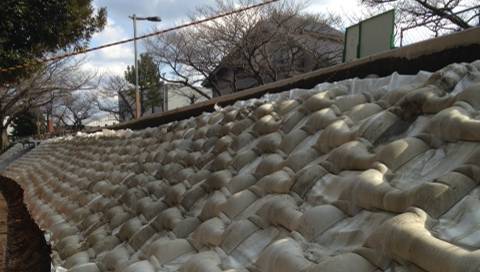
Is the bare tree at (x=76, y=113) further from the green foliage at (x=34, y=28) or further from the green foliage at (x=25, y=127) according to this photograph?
the green foliage at (x=34, y=28)

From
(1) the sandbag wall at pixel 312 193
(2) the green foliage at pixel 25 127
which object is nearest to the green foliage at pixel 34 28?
(1) the sandbag wall at pixel 312 193

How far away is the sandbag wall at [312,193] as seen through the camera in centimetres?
184

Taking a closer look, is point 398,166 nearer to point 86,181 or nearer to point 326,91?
point 326,91

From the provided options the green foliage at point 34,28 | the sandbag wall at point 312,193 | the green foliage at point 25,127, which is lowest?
the green foliage at point 25,127

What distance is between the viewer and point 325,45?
23.2 m

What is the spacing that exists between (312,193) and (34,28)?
862 cm

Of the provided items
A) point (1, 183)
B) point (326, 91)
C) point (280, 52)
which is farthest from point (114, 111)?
point (326, 91)

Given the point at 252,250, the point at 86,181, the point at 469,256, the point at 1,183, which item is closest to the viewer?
the point at 469,256

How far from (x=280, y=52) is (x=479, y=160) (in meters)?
22.3

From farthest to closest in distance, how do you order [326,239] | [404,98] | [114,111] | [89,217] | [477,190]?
[114,111]
[89,217]
[404,98]
[326,239]
[477,190]

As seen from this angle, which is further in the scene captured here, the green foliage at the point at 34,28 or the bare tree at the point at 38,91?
the bare tree at the point at 38,91

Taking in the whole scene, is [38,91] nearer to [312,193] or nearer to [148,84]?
[148,84]

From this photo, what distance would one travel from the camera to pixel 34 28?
32.0 ft

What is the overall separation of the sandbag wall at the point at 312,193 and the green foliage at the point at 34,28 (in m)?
5.49
